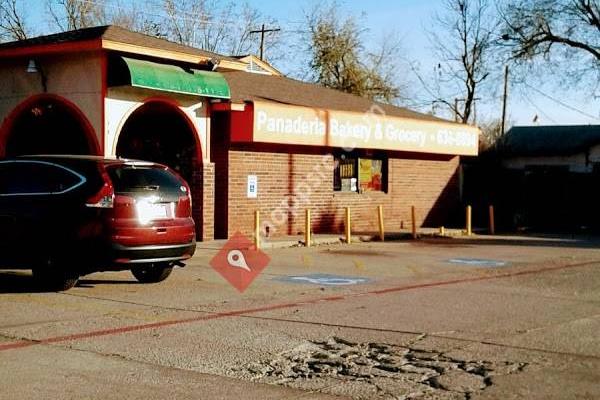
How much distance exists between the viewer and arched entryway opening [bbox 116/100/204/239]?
67.8ft

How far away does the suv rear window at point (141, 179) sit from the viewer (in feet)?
38.7

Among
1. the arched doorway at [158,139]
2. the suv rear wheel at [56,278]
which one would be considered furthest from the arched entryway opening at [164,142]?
the suv rear wheel at [56,278]

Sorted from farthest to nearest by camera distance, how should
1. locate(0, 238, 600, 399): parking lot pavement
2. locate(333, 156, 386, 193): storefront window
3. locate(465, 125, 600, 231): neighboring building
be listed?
locate(465, 125, 600, 231): neighboring building, locate(333, 156, 386, 193): storefront window, locate(0, 238, 600, 399): parking lot pavement

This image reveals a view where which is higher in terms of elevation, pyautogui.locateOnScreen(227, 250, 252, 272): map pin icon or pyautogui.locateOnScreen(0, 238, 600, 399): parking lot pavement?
pyautogui.locateOnScreen(227, 250, 252, 272): map pin icon

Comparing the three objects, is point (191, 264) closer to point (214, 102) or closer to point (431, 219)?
point (214, 102)

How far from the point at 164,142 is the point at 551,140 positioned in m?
27.6

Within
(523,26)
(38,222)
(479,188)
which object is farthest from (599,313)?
(523,26)

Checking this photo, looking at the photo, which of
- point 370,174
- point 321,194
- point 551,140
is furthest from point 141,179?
point 551,140

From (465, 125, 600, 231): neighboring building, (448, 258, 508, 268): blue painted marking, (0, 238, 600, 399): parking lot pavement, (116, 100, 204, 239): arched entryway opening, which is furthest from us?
(465, 125, 600, 231): neighboring building

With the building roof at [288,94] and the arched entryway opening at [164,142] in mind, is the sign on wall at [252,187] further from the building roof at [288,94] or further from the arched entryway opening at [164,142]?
the building roof at [288,94]

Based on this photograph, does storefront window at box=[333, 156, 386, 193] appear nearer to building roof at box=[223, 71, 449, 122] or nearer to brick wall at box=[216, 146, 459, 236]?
brick wall at box=[216, 146, 459, 236]

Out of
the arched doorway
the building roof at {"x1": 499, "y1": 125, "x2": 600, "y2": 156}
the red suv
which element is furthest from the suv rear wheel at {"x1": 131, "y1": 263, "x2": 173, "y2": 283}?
the building roof at {"x1": 499, "y1": 125, "x2": 600, "y2": 156}

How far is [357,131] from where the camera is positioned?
2475 centimetres

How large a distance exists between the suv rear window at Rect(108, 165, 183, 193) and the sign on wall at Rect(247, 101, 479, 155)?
28.7 feet
